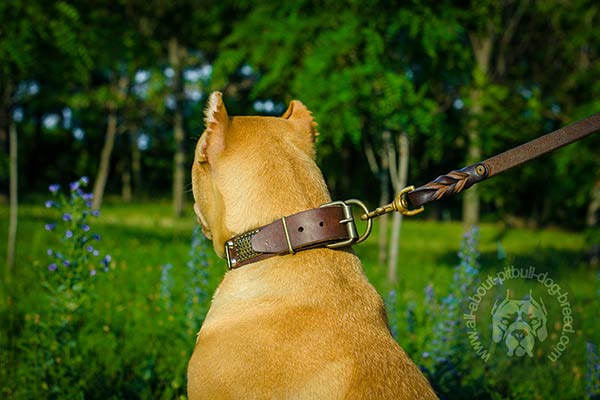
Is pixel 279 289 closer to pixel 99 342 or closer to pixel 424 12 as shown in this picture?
pixel 99 342

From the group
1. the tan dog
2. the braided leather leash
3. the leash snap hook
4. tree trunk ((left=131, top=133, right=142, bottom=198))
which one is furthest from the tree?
tree trunk ((left=131, top=133, right=142, bottom=198))

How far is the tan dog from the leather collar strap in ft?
0.20

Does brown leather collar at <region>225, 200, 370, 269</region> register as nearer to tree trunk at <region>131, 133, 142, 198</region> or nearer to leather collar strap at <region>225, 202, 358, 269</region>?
leather collar strap at <region>225, 202, 358, 269</region>

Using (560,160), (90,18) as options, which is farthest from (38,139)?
(560,160)

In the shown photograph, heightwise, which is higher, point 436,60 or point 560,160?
point 436,60

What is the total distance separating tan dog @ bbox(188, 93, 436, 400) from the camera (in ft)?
7.41

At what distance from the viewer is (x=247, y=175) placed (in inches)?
108

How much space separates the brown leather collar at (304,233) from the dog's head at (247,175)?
109 millimetres

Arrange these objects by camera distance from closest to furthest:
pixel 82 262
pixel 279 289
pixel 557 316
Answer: pixel 279 289 < pixel 82 262 < pixel 557 316

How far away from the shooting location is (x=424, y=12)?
759 centimetres

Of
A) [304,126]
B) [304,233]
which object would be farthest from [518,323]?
[304,233]

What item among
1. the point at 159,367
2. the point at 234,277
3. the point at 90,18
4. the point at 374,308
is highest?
the point at 90,18

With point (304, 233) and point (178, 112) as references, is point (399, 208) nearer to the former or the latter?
point (304, 233)

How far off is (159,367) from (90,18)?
5.21 m
